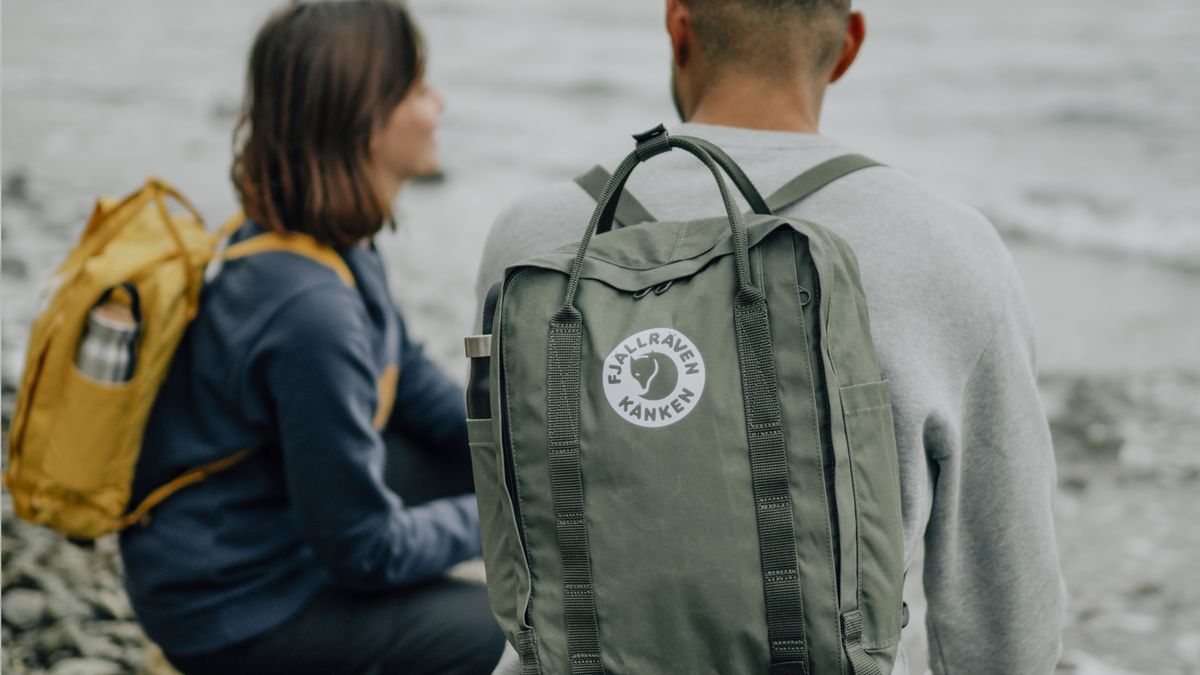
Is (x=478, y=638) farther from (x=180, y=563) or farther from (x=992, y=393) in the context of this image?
(x=992, y=393)

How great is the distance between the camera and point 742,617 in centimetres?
130

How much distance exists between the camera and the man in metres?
1.51

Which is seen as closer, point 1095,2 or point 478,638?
point 478,638

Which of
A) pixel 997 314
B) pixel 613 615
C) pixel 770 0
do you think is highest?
pixel 770 0

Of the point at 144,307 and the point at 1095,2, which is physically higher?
the point at 1095,2

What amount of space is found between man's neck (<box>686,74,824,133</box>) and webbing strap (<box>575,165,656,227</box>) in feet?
0.61

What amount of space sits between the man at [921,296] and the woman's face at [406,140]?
87 cm

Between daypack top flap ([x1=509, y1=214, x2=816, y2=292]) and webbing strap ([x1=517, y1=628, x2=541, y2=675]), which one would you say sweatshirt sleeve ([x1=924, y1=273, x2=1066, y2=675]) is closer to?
daypack top flap ([x1=509, y1=214, x2=816, y2=292])

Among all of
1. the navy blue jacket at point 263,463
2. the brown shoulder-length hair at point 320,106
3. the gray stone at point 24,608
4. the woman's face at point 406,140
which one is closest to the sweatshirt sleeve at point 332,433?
the navy blue jacket at point 263,463

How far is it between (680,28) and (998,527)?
885mm

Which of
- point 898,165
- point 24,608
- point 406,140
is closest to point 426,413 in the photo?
point 406,140

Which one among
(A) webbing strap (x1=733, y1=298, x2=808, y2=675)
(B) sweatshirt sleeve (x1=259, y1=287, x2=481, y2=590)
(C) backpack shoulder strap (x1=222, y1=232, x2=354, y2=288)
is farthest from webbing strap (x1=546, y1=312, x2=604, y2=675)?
(C) backpack shoulder strap (x1=222, y1=232, x2=354, y2=288)

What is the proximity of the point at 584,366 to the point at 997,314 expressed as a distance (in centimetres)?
59

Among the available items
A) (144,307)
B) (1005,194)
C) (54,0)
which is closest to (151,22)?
(54,0)
